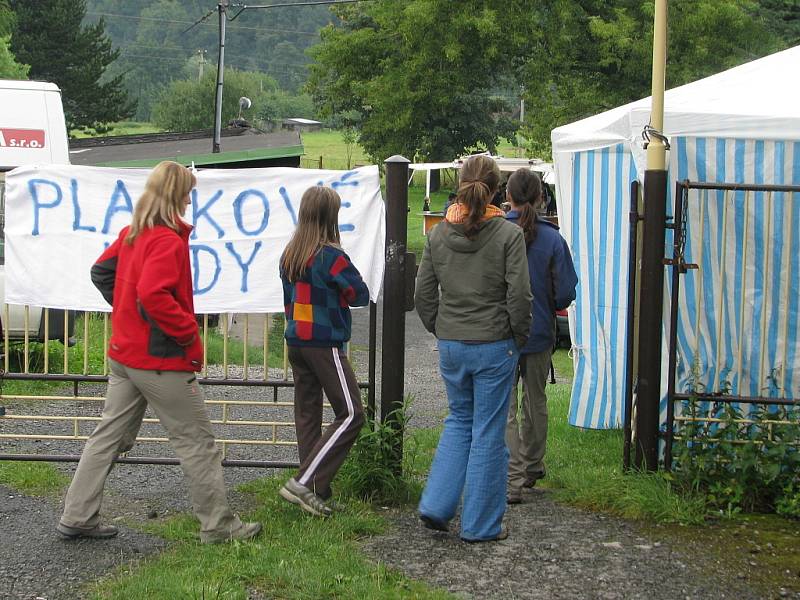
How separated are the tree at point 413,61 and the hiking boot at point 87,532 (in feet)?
74.0

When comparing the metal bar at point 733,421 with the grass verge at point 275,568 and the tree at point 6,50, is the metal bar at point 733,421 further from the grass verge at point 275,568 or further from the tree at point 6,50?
the tree at point 6,50

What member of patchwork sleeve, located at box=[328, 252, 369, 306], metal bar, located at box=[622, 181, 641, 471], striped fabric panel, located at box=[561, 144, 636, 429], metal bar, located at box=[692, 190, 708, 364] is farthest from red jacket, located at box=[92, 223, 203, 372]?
striped fabric panel, located at box=[561, 144, 636, 429]


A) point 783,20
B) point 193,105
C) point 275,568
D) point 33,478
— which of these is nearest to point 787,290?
point 275,568

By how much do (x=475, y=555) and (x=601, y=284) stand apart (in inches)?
134

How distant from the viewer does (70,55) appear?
57.0m

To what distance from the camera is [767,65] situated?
753 cm

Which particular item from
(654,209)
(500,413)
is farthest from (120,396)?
(654,209)

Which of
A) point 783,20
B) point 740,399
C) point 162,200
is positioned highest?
point 783,20

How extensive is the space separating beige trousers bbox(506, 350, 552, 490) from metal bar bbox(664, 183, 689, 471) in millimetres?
706

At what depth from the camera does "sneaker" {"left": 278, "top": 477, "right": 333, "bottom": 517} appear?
5.57 m

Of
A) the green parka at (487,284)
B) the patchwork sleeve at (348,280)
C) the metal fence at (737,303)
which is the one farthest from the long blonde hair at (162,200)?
the metal fence at (737,303)

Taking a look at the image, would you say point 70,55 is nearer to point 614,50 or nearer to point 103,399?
point 614,50

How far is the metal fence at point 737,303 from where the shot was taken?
6.26 meters

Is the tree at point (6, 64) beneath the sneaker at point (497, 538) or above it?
above
